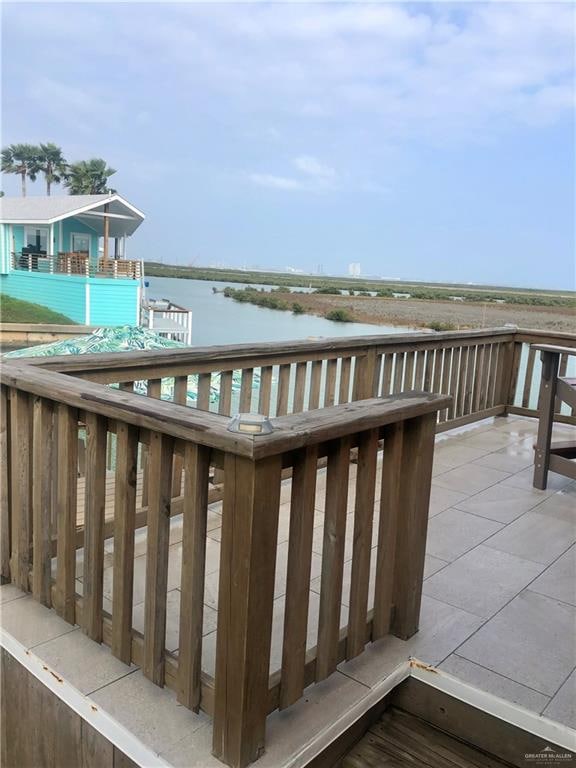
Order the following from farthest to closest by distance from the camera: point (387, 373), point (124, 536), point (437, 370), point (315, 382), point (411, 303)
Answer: point (411, 303), point (437, 370), point (387, 373), point (315, 382), point (124, 536)

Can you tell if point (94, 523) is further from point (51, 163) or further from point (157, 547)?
point (51, 163)

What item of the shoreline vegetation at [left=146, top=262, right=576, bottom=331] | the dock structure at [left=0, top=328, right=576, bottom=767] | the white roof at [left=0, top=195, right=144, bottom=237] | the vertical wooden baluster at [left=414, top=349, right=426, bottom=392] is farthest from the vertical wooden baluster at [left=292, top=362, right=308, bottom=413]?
the white roof at [left=0, top=195, right=144, bottom=237]

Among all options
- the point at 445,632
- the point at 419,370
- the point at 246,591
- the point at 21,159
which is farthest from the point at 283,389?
the point at 21,159

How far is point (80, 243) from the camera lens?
2325 cm

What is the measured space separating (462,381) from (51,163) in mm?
52805

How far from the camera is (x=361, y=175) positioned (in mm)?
35062

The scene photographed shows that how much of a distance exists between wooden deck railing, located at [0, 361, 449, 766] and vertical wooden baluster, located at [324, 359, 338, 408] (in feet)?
5.68

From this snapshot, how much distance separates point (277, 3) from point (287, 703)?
6684 mm

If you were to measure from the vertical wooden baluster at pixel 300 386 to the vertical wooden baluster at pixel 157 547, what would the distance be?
6.14 feet

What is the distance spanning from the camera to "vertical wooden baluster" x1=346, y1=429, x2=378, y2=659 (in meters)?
1.74

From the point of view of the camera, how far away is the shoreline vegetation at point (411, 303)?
11.0m

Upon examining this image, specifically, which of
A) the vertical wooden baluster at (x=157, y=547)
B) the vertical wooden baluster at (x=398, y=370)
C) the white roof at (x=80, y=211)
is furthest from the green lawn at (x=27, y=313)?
the vertical wooden baluster at (x=157, y=547)

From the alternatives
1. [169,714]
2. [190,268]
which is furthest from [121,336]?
Result: [190,268]

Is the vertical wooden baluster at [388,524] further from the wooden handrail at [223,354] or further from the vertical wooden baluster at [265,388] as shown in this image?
the vertical wooden baluster at [265,388]
